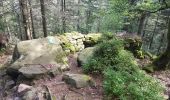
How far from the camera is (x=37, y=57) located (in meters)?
9.08

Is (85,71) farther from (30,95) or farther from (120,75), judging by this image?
(30,95)

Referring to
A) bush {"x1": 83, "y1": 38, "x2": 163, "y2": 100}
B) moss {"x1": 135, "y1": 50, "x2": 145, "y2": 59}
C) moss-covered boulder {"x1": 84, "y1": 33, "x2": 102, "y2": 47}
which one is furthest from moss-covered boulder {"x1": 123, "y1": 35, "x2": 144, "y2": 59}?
bush {"x1": 83, "y1": 38, "x2": 163, "y2": 100}

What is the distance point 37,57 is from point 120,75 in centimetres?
382

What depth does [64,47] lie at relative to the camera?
36.5 feet

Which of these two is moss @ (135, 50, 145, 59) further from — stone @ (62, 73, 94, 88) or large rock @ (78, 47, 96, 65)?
stone @ (62, 73, 94, 88)

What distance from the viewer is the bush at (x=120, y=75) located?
6051 mm

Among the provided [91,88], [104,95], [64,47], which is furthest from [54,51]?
[104,95]

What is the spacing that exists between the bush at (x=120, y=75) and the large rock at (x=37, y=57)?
1.62 metres

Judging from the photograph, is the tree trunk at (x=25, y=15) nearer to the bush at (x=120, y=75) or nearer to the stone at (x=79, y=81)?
the bush at (x=120, y=75)

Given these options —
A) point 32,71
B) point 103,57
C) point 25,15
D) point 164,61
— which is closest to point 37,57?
point 32,71

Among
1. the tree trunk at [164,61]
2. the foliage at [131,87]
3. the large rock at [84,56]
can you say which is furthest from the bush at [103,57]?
the tree trunk at [164,61]

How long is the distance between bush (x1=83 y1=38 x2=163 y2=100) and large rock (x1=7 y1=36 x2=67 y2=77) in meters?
1.62

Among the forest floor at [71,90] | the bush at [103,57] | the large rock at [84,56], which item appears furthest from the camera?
the large rock at [84,56]

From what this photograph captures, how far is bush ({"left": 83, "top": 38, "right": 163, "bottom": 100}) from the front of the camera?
6.05 metres
